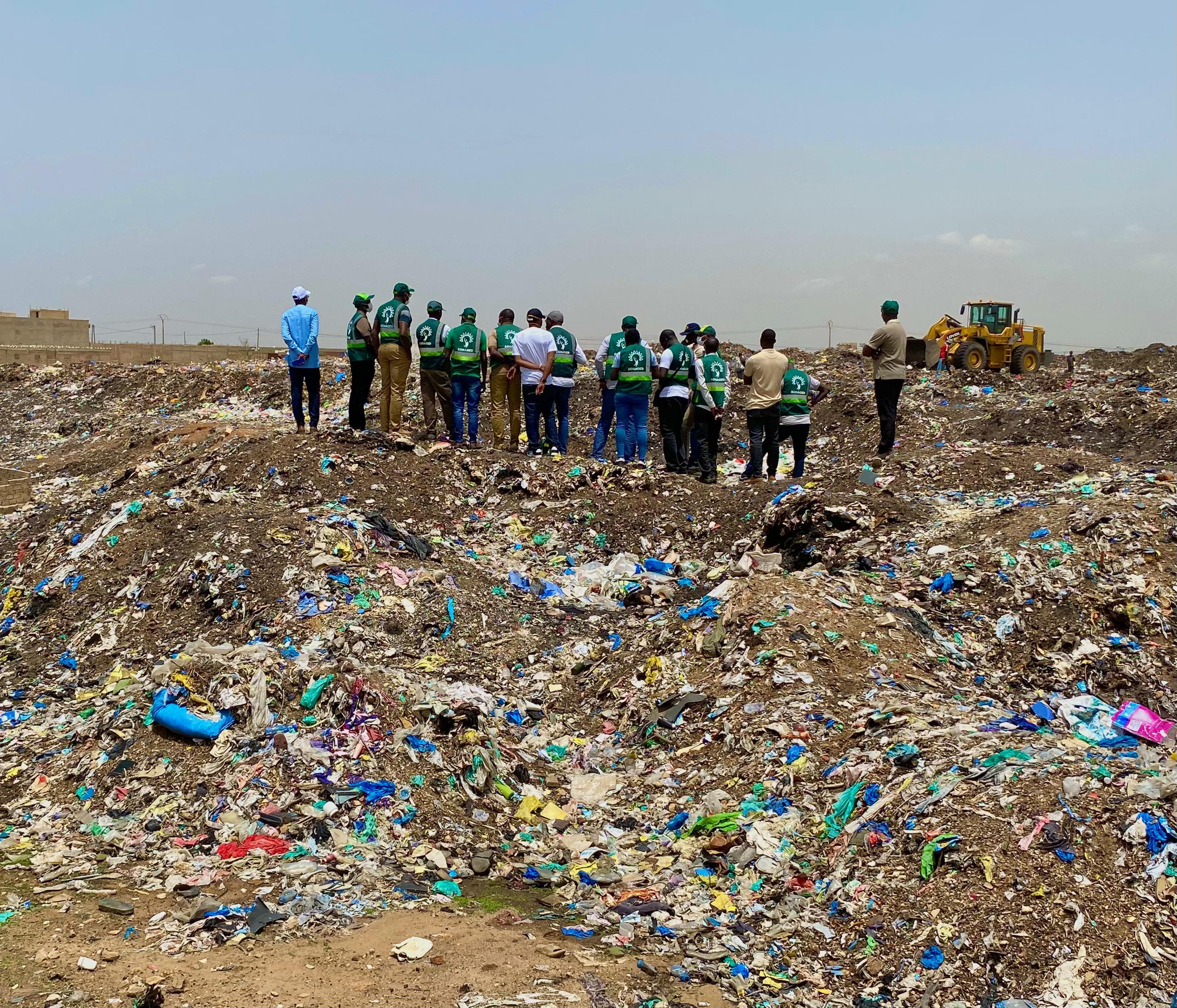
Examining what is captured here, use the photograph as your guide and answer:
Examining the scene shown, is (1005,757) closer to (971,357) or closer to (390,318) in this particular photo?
(390,318)

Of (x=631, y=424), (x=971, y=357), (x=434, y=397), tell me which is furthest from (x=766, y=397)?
(x=971, y=357)

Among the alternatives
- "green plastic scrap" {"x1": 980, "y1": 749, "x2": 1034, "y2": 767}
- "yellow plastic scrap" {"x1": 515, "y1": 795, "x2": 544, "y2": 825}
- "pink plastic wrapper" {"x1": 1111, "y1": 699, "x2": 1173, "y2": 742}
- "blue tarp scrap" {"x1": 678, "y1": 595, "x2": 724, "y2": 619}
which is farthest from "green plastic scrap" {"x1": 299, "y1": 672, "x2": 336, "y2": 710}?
"pink plastic wrapper" {"x1": 1111, "y1": 699, "x2": 1173, "y2": 742}

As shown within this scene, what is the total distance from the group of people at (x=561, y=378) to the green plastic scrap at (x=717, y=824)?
567cm

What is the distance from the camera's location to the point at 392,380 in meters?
10.3

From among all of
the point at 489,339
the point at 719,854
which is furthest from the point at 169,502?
the point at 719,854

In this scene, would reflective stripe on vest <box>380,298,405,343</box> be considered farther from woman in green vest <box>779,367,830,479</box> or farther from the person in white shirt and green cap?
woman in green vest <box>779,367,830,479</box>

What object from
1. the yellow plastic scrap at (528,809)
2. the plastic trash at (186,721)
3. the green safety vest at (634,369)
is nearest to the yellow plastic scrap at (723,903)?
the yellow plastic scrap at (528,809)

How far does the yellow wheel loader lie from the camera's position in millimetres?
20219

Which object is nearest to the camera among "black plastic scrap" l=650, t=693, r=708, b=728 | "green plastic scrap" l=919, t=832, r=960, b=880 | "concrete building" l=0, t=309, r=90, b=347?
"green plastic scrap" l=919, t=832, r=960, b=880

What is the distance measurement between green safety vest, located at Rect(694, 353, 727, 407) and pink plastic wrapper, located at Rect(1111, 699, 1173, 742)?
5445mm

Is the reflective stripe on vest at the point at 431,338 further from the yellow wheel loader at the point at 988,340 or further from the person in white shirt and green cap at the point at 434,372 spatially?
the yellow wheel loader at the point at 988,340

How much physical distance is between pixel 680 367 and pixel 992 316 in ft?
43.1

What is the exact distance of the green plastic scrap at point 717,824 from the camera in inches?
180

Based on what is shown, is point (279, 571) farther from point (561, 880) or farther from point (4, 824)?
point (561, 880)
